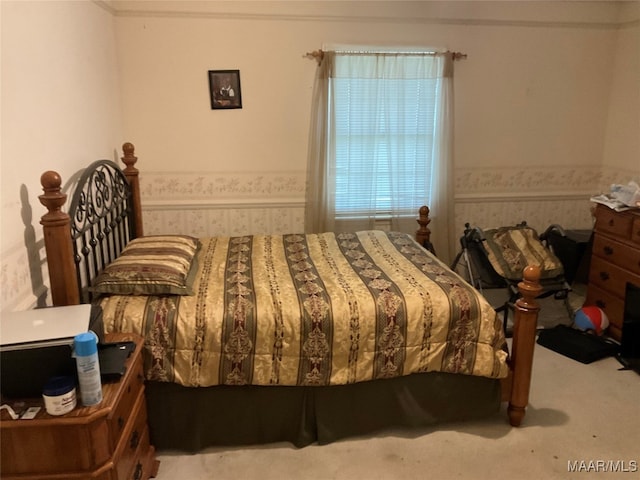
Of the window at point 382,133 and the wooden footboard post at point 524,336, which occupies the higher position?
the window at point 382,133

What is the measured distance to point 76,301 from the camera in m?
2.05

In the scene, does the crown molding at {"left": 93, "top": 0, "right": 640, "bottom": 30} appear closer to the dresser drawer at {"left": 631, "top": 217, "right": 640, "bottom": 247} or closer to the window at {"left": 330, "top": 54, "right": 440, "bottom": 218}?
the window at {"left": 330, "top": 54, "right": 440, "bottom": 218}

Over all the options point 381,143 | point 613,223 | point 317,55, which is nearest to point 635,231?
point 613,223

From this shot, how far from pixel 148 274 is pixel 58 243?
0.46 m

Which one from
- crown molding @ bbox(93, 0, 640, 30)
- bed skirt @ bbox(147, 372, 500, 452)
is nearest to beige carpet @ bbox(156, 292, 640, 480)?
bed skirt @ bbox(147, 372, 500, 452)

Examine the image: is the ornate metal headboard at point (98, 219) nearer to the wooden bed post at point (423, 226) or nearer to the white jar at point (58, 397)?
the white jar at point (58, 397)

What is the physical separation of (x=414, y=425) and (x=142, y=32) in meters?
2.99

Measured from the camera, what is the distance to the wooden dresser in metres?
3.19

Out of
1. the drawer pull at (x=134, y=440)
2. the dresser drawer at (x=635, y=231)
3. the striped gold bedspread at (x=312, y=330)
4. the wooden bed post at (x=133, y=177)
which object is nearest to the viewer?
the drawer pull at (x=134, y=440)

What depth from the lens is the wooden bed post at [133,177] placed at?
3.25 m

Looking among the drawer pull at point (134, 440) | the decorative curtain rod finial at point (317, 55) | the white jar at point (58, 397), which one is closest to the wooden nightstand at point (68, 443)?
the white jar at point (58, 397)

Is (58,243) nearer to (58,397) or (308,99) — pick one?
(58,397)

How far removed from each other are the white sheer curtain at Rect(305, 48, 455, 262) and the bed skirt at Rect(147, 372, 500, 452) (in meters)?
1.69

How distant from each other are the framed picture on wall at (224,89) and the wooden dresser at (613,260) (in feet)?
8.59
